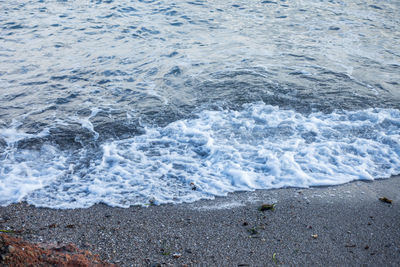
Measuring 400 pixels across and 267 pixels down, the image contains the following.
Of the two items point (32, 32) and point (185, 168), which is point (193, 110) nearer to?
point (185, 168)

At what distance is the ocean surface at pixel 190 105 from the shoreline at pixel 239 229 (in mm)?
217

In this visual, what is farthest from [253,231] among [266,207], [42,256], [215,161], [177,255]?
[42,256]

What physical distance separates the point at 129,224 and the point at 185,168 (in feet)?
3.89

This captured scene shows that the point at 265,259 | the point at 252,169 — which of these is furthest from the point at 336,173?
the point at 265,259

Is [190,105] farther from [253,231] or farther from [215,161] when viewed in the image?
[253,231]

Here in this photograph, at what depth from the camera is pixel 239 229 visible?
3047 millimetres

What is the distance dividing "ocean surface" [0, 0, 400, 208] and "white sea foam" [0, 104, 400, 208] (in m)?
0.02

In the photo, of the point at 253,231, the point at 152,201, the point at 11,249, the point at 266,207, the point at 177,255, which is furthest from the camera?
the point at 152,201

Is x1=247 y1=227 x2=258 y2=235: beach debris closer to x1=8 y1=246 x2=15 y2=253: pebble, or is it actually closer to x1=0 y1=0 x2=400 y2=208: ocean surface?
x1=0 y1=0 x2=400 y2=208: ocean surface

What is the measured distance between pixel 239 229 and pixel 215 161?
4.30 ft

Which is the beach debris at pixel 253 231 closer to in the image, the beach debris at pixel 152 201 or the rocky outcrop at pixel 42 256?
the beach debris at pixel 152 201

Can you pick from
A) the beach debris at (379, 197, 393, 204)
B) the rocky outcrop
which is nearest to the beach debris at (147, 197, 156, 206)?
the rocky outcrop

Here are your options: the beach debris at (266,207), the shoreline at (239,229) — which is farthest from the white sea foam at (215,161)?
the beach debris at (266,207)

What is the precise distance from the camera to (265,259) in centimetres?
271
